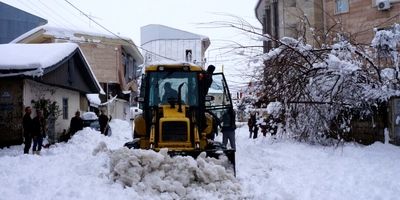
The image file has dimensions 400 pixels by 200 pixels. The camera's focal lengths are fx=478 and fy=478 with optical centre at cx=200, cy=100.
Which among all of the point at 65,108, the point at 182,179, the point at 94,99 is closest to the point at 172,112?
the point at 182,179

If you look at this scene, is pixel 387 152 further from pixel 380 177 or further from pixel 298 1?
pixel 298 1

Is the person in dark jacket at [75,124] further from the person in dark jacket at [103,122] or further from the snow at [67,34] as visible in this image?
the snow at [67,34]

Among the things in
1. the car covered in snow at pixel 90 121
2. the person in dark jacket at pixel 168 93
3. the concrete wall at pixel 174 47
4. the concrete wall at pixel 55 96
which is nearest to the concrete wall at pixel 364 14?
the car covered in snow at pixel 90 121

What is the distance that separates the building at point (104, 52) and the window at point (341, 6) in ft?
47.8

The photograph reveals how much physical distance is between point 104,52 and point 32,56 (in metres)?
16.8

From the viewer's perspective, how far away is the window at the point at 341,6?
Result: 94.9 ft

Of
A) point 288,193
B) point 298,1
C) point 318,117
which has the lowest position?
point 288,193

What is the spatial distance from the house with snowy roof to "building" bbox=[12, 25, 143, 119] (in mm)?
9824

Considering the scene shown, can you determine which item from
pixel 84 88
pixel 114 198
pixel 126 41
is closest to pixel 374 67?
pixel 114 198

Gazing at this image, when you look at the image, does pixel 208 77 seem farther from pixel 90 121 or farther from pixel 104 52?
pixel 104 52

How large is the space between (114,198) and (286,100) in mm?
8258

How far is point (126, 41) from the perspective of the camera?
112ft

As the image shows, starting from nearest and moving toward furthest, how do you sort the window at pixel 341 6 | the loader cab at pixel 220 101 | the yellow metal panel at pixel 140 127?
the loader cab at pixel 220 101 < the yellow metal panel at pixel 140 127 < the window at pixel 341 6

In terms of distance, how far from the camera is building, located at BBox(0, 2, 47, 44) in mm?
58469
